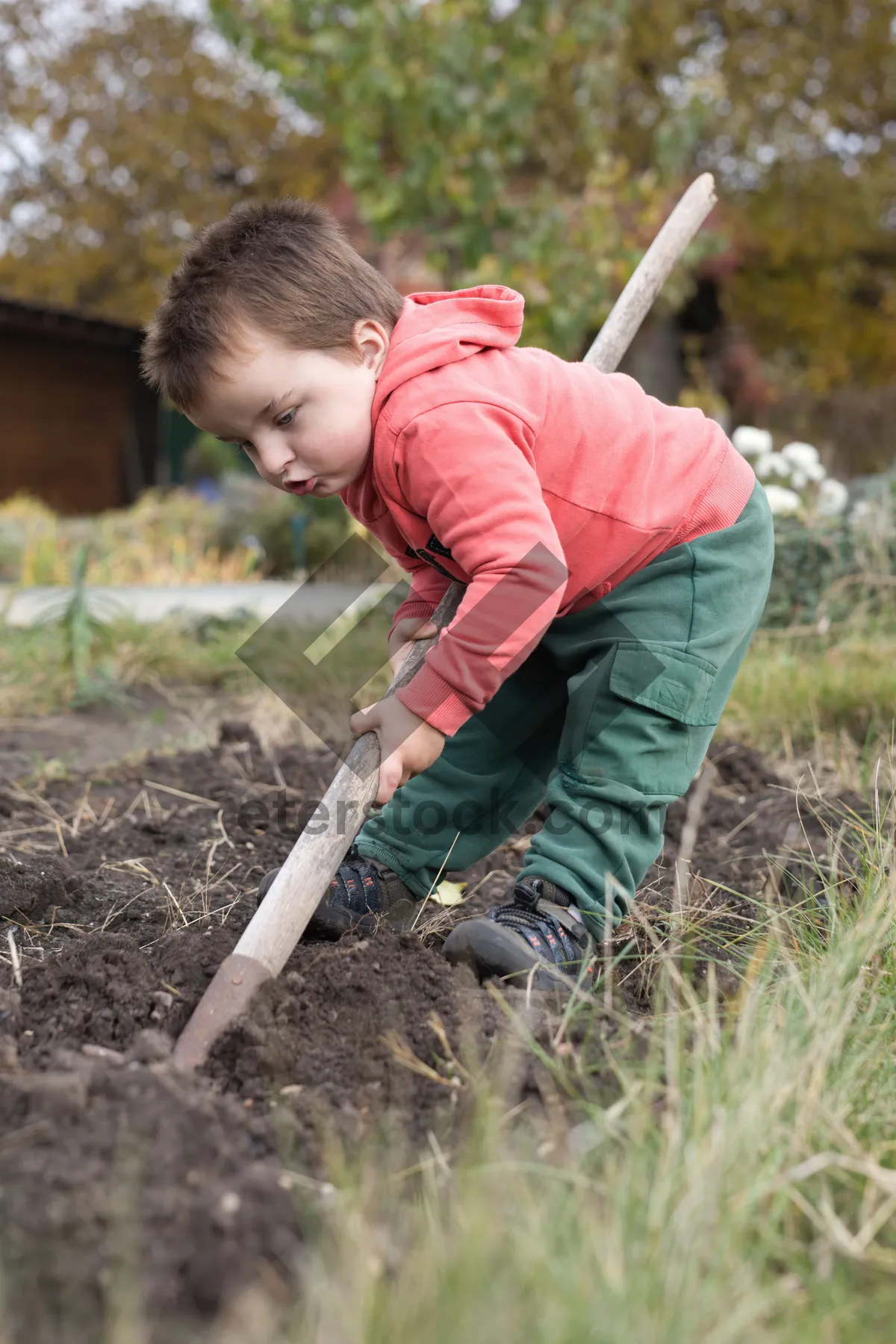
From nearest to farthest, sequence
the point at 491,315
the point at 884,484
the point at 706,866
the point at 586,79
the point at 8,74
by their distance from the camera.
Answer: the point at 491,315 < the point at 706,866 < the point at 884,484 < the point at 586,79 < the point at 8,74

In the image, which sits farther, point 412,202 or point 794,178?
point 794,178

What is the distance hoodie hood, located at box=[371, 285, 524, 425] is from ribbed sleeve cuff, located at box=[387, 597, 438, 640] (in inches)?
20.9

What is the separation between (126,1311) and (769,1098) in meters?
0.67

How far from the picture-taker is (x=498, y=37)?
23.1 feet

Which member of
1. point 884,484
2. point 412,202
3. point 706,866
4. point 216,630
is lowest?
point 216,630

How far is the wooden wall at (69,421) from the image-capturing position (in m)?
10.6

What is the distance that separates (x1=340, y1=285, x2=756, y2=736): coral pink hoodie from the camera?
166 centimetres

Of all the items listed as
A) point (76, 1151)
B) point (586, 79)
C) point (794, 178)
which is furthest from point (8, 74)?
point (76, 1151)

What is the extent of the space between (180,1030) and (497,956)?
47 centimetres

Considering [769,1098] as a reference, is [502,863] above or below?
below

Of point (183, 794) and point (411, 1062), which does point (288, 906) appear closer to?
point (411, 1062)

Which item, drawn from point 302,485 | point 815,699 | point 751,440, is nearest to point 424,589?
point 302,485

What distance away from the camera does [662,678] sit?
1986 mm

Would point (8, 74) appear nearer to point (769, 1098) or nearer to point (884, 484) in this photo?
point (884, 484)
